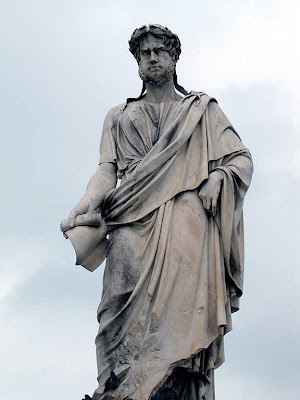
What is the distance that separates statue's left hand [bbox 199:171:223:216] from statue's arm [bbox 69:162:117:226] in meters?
1.23

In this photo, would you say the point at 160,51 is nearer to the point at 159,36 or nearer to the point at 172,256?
the point at 159,36

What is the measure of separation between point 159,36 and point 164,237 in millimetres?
2636

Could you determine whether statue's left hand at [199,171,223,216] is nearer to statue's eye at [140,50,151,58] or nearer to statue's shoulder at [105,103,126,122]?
statue's shoulder at [105,103,126,122]

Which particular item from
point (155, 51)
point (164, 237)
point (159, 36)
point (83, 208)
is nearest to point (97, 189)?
point (83, 208)

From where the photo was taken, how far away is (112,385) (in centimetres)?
1738

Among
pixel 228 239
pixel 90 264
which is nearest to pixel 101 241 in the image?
pixel 90 264

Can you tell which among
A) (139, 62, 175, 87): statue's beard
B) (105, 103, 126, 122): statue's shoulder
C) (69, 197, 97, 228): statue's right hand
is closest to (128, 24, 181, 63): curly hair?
(139, 62, 175, 87): statue's beard

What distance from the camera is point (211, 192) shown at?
59.5 ft

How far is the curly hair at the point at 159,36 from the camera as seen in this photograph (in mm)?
18922

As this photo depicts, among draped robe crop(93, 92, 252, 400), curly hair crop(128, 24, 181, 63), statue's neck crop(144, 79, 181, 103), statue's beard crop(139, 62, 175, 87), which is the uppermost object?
curly hair crop(128, 24, 181, 63)

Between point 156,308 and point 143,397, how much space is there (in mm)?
1056

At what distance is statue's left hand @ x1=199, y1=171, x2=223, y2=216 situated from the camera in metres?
18.1

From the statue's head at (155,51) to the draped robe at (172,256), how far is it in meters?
0.50

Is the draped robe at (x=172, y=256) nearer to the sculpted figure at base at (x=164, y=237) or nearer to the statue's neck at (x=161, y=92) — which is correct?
the sculpted figure at base at (x=164, y=237)
